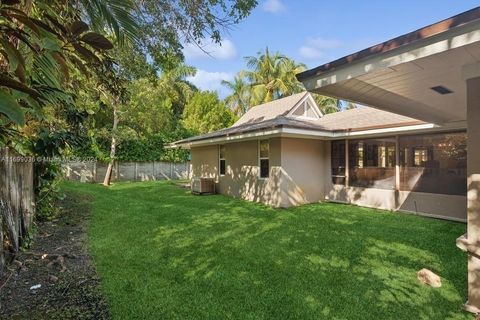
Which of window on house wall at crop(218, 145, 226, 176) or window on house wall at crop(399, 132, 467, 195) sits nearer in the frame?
window on house wall at crop(399, 132, 467, 195)

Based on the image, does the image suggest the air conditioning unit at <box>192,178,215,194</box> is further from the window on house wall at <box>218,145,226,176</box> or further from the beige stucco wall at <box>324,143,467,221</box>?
the beige stucco wall at <box>324,143,467,221</box>

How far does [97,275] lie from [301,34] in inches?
347

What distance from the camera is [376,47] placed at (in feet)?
9.39

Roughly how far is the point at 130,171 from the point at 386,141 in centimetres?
1578

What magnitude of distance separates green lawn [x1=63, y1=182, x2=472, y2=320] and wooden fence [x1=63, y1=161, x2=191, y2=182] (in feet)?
35.6

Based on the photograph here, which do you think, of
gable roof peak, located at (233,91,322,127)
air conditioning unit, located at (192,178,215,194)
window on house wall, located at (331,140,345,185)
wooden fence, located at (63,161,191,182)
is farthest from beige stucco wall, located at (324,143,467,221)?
wooden fence, located at (63,161,191,182)

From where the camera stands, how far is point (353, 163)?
10.9m

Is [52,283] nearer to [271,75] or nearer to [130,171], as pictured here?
[130,171]

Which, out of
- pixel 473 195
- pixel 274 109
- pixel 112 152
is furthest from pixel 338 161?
pixel 112 152

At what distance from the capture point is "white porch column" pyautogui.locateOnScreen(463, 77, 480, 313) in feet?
10.8

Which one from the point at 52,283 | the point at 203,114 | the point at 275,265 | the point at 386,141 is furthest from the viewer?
the point at 203,114

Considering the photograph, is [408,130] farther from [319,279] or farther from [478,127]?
[319,279]

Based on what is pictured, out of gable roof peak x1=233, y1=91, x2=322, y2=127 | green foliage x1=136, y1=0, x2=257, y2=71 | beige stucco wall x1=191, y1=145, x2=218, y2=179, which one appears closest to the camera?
green foliage x1=136, y1=0, x2=257, y2=71

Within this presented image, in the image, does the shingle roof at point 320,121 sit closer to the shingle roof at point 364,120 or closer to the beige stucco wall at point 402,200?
the shingle roof at point 364,120
